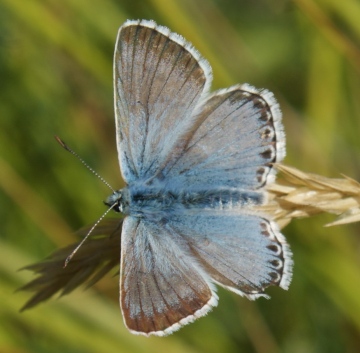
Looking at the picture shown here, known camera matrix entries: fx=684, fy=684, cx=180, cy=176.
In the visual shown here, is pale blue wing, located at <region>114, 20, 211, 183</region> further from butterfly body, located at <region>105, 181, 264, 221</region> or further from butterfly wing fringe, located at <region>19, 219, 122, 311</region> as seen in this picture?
butterfly wing fringe, located at <region>19, 219, 122, 311</region>

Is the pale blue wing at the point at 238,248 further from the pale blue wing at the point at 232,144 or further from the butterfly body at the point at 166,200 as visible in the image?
the pale blue wing at the point at 232,144

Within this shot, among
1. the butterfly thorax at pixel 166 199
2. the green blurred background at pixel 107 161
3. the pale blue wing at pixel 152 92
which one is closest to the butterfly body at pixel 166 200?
the butterfly thorax at pixel 166 199

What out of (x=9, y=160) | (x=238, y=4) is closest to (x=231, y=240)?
(x=9, y=160)

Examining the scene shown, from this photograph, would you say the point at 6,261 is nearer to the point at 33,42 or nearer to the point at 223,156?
A: the point at 223,156

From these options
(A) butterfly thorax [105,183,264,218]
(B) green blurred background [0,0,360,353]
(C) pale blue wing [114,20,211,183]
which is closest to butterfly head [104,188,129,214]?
(A) butterfly thorax [105,183,264,218]

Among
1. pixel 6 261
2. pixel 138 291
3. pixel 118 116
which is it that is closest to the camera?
pixel 138 291

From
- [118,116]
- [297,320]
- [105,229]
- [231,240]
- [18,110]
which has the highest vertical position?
[18,110]
